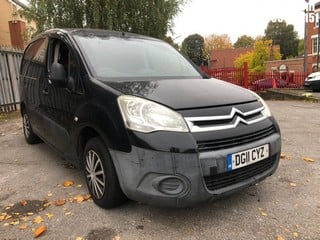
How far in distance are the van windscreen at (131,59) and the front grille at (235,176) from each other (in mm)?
1317

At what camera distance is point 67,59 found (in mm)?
3750

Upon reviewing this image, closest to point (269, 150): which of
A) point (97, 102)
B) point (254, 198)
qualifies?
point (254, 198)

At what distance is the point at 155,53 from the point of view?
13.7 ft

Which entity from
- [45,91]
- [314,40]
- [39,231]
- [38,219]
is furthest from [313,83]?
[314,40]

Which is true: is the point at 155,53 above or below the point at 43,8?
below

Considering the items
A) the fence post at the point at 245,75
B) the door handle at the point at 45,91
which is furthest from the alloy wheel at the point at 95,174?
the fence post at the point at 245,75

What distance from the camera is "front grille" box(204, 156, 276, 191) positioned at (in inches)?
108

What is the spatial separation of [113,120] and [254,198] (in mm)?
1716

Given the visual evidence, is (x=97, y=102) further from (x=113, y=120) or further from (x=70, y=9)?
(x=70, y=9)

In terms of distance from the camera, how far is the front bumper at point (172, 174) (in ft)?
8.68

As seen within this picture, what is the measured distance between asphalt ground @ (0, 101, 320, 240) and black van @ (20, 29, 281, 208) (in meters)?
0.27

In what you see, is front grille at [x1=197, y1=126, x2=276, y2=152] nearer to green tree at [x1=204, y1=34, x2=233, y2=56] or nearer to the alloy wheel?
the alloy wheel

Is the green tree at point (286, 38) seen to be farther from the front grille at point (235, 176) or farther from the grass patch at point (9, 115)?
the front grille at point (235, 176)

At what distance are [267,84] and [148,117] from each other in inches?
630
